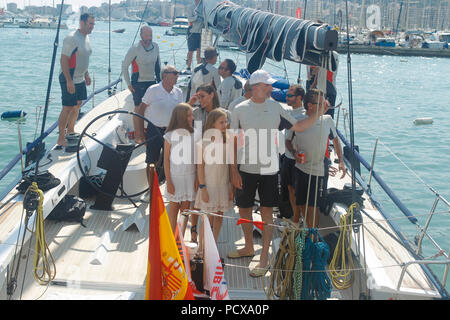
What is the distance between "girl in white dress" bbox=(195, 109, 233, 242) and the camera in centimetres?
337

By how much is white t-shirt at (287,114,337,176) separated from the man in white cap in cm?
18

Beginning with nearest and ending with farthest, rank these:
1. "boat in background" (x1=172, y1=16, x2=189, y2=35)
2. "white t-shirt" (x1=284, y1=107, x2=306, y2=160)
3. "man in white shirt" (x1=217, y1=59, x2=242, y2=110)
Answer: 1. "white t-shirt" (x1=284, y1=107, x2=306, y2=160)
2. "man in white shirt" (x1=217, y1=59, x2=242, y2=110)
3. "boat in background" (x1=172, y1=16, x2=189, y2=35)

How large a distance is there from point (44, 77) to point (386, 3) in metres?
50.8

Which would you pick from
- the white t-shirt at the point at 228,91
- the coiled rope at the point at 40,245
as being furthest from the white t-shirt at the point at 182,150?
the white t-shirt at the point at 228,91

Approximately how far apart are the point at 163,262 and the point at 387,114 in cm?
1639

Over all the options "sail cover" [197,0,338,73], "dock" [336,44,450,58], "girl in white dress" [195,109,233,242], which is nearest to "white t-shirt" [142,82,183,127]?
"sail cover" [197,0,338,73]

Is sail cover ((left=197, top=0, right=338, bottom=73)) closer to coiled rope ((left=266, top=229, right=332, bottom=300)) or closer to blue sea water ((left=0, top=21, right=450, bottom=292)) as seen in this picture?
blue sea water ((left=0, top=21, right=450, bottom=292))

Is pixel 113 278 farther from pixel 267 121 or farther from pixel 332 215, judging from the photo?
pixel 332 215

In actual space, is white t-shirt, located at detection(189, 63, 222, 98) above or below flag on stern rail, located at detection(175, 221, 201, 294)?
above

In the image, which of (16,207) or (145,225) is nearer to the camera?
(16,207)
